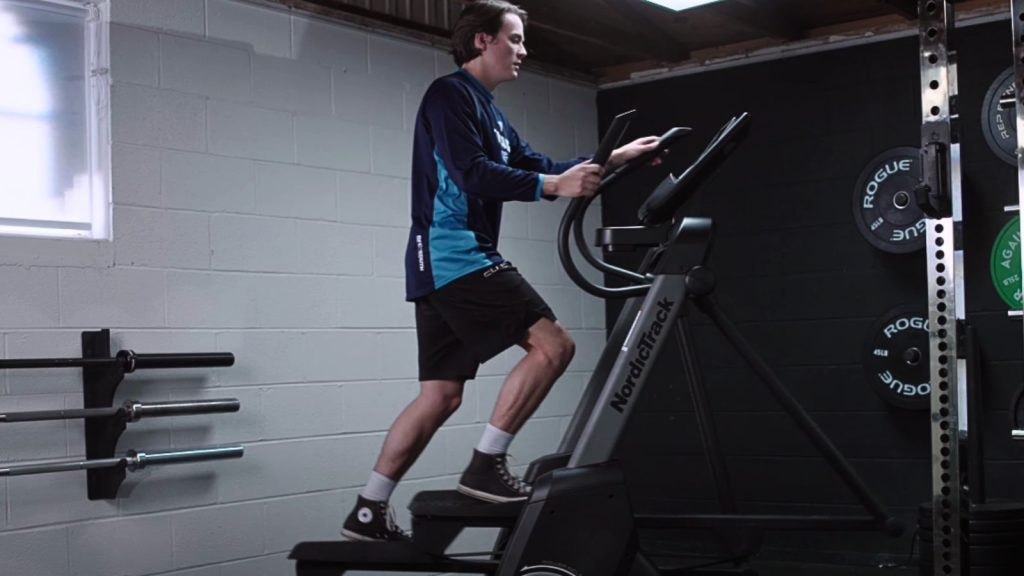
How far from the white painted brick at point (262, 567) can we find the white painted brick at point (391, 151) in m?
1.59

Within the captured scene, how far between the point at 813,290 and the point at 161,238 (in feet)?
9.51

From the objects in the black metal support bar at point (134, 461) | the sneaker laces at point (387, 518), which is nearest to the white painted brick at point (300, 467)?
the black metal support bar at point (134, 461)

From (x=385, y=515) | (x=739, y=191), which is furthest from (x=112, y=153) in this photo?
(x=739, y=191)

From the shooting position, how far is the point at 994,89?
466cm

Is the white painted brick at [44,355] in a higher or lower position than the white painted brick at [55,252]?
lower

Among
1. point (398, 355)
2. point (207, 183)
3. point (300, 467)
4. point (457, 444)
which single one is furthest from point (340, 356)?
point (207, 183)

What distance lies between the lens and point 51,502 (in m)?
3.49

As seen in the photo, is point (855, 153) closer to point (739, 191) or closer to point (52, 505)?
point (739, 191)

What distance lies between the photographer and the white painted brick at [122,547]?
11.6 ft

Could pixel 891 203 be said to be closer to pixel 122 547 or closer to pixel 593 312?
pixel 593 312

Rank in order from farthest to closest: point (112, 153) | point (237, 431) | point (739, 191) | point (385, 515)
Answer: point (739, 191), point (237, 431), point (112, 153), point (385, 515)

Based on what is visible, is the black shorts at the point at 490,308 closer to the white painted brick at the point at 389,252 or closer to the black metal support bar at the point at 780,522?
the black metal support bar at the point at 780,522

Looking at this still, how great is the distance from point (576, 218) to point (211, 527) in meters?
1.68

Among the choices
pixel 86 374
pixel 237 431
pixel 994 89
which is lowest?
pixel 237 431
